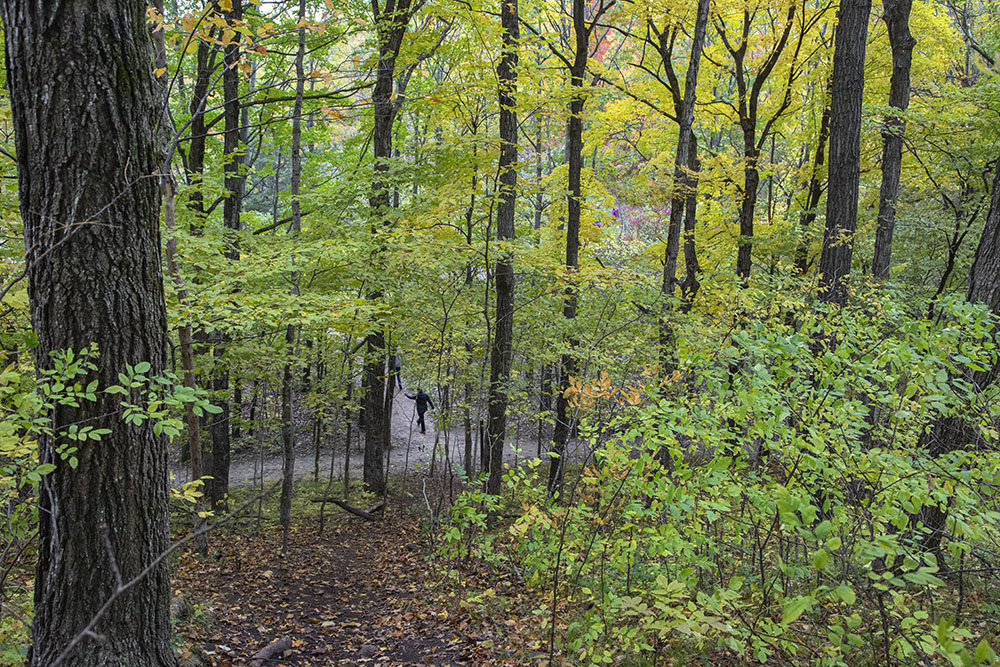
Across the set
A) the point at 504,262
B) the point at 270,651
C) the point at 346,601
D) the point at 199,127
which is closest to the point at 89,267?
the point at 270,651

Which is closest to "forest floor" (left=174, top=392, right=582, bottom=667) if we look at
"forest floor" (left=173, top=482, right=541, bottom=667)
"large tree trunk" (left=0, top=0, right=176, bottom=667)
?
"forest floor" (left=173, top=482, right=541, bottom=667)

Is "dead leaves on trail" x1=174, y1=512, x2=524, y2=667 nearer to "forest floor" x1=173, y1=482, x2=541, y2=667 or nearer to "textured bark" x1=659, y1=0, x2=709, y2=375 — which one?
"forest floor" x1=173, y1=482, x2=541, y2=667

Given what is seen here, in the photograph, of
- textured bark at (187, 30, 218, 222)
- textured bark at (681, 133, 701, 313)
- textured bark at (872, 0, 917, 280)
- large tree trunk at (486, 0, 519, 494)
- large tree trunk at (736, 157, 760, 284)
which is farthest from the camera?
large tree trunk at (736, 157, 760, 284)

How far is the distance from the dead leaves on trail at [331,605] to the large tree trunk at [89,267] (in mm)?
2321

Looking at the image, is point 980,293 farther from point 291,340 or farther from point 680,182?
point 291,340

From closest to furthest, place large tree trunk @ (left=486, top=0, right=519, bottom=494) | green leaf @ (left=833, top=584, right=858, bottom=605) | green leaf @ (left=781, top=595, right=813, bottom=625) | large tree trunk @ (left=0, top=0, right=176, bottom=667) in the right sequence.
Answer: green leaf @ (left=833, top=584, right=858, bottom=605)
green leaf @ (left=781, top=595, right=813, bottom=625)
large tree trunk @ (left=0, top=0, right=176, bottom=667)
large tree trunk @ (left=486, top=0, right=519, bottom=494)

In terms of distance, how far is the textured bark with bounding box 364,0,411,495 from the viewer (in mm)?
8984

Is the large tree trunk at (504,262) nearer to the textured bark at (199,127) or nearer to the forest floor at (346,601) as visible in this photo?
the forest floor at (346,601)

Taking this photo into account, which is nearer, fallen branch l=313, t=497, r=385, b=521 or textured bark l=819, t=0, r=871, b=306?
textured bark l=819, t=0, r=871, b=306

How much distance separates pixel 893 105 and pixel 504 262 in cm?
769

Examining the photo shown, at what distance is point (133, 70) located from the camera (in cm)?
295

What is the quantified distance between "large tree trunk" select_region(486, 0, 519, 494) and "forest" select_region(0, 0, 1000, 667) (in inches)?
3.0

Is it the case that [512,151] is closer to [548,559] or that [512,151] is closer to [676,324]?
[676,324]

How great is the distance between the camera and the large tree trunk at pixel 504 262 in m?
8.52
